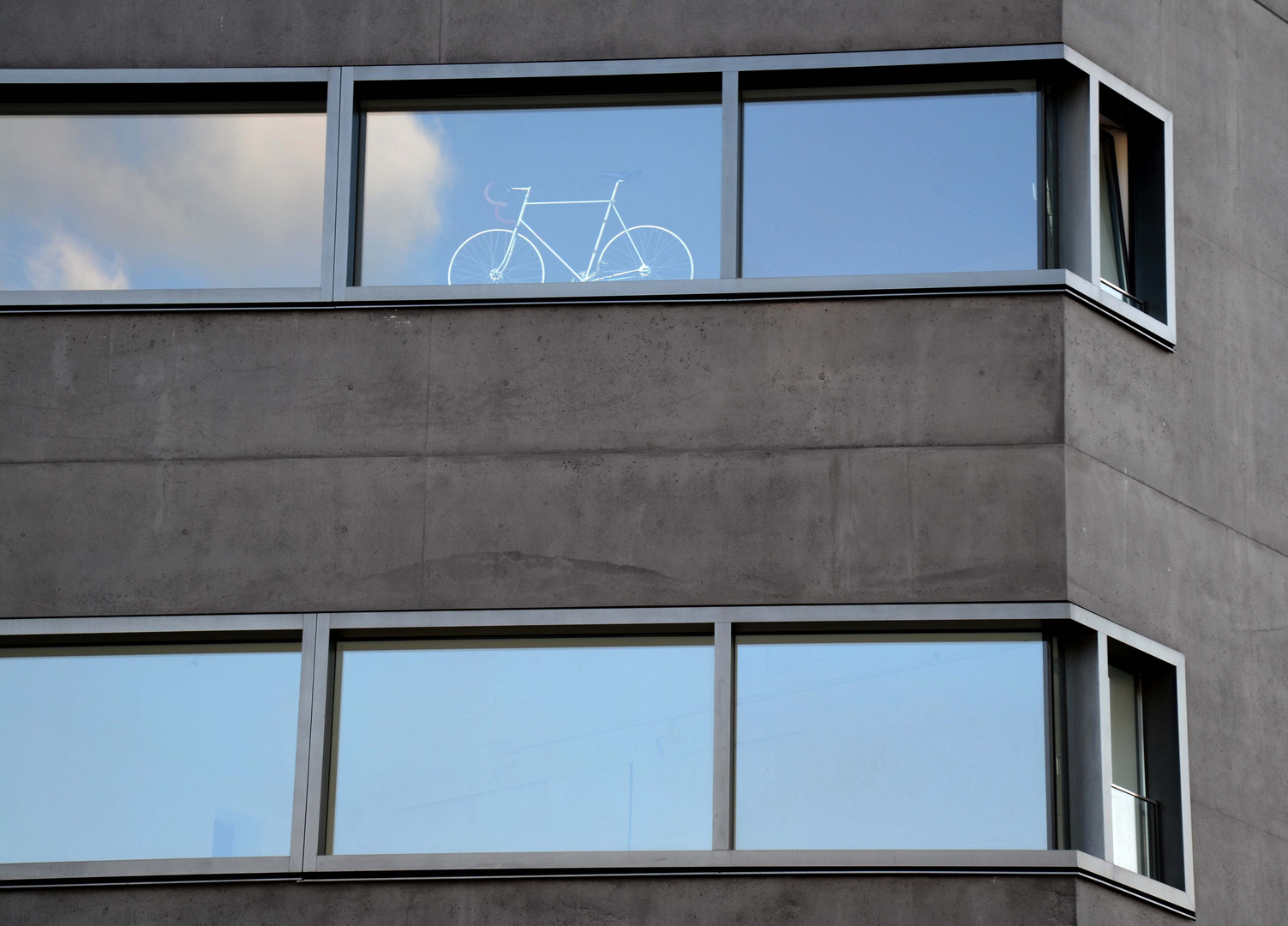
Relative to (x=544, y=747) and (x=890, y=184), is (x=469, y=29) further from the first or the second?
(x=544, y=747)

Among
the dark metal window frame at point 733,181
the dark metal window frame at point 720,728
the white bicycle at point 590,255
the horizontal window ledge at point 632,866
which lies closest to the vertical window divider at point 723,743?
the dark metal window frame at point 720,728

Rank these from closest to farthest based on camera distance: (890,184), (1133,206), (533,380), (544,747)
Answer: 1. (544,747)
2. (533,380)
3. (890,184)
4. (1133,206)

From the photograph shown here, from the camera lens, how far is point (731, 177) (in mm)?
12945

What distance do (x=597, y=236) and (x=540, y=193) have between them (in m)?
0.53

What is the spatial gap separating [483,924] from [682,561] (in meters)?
2.57

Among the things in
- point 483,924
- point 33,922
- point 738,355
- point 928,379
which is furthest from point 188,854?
point 928,379

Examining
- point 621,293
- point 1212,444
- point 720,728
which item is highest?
point 621,293

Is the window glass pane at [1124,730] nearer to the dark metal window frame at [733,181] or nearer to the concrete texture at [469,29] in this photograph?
the dark metal window frame at [733,181]

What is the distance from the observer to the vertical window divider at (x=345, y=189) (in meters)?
13.0

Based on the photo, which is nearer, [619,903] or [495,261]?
[619,903]

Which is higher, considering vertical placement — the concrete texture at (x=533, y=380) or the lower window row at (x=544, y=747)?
the concrete texture at (x=533, y=380)

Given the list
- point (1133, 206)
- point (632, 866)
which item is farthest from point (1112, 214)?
point (632, 866)

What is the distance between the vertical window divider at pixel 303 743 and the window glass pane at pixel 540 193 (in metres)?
2.55

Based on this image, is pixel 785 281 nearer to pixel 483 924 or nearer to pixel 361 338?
pixel 361 338
